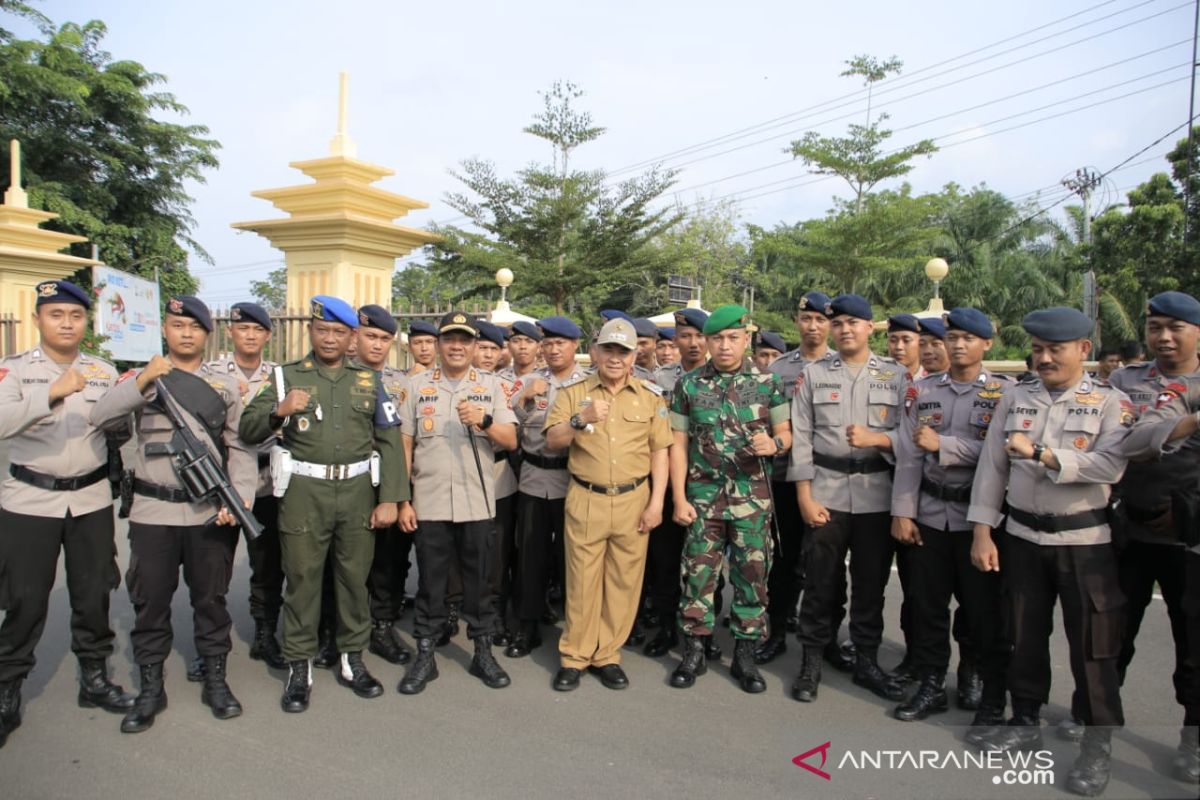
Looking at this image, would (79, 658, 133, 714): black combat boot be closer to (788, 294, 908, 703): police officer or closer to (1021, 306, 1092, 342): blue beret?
(788, 294, 908, 703): police officer

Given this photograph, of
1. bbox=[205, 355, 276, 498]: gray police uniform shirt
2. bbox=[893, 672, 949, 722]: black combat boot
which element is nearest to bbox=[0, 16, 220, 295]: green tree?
bbox=[205, 355, 276, 498]: gray police uniform shirt

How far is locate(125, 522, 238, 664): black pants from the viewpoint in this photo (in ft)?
11.7

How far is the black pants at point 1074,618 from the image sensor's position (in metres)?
3.14

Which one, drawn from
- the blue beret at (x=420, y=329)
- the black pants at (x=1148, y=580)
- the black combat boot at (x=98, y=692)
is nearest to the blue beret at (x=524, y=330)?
the blue beret at (x=420, y=329)

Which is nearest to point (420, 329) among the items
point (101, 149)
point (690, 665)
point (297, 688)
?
point (297, 688)

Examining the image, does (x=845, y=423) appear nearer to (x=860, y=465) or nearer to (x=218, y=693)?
(x=860, y=465)

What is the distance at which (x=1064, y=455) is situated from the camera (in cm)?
312

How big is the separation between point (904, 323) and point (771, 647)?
2019 millimetres

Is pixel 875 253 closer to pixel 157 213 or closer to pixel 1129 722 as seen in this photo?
pixel 1129 722

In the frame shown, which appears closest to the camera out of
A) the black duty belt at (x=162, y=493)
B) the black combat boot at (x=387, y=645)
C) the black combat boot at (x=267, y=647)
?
the black duty belt at (x=162, y=493)

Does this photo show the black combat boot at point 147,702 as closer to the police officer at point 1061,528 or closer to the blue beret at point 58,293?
the blue beret at point 58,293

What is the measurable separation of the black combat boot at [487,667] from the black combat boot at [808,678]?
1475 millimetres

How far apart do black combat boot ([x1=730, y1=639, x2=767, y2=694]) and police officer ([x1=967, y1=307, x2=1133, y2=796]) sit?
1.09 meters

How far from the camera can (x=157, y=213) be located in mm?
23250
